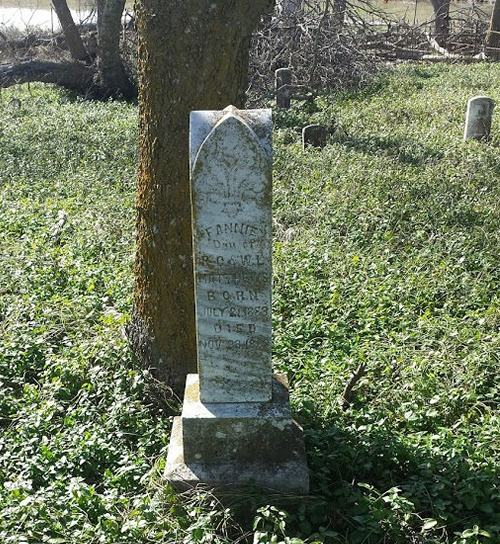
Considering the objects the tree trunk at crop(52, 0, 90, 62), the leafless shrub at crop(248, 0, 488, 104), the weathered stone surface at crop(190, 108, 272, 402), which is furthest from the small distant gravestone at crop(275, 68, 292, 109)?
the weathered stone surface at crop(190, 108, 272, 402)

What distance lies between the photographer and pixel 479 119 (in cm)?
1016

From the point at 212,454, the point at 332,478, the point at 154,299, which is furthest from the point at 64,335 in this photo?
the point at 332,478

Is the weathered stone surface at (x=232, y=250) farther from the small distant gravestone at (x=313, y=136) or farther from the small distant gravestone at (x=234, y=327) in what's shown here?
the small distant gravestone at (x=313, y=136)

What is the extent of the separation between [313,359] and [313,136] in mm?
6089

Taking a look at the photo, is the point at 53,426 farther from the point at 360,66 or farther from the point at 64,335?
the point at 360,66

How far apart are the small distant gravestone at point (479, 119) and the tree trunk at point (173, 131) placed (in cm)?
667

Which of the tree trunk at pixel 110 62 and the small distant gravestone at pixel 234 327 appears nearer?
the small distant gravestone at pixel 234 327

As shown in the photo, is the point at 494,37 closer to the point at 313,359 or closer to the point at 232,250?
the point at 313,359

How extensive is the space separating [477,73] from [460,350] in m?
13.9

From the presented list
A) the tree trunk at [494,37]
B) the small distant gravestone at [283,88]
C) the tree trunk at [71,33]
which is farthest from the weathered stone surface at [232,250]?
the tree trunk at [494,37]

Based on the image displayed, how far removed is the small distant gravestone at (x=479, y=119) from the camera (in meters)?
10.1

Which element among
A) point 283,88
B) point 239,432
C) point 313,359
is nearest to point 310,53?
point 283,88

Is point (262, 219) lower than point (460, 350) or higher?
higher

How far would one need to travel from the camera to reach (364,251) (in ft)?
21.1
